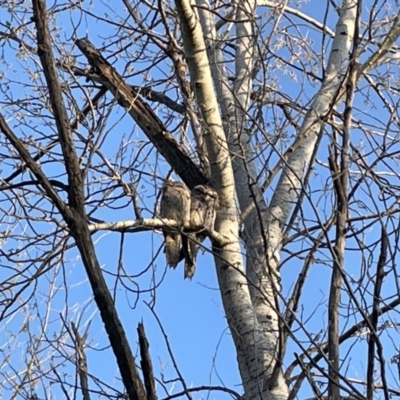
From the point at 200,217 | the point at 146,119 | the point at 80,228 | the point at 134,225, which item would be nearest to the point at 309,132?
the point at 200,217

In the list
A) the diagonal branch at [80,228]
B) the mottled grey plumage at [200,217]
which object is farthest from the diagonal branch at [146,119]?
the diagonal branch at [80,228]

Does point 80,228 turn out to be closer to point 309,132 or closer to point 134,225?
point 134,225

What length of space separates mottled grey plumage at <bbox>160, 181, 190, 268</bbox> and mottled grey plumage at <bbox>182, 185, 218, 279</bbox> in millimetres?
41

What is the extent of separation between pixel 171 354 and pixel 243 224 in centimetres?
143

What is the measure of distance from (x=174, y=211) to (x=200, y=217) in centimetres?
19

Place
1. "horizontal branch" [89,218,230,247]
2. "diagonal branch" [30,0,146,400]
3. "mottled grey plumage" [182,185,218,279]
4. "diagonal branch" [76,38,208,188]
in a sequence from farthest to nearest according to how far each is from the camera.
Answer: "diagonal branch" [76,38,208,188] → "mottled grey plumage" [182,185,218,279] → "horizontal branch" [89,218,230,247] → "diagonal branch" [30,0,146,400]

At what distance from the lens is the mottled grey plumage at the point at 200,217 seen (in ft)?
11.4

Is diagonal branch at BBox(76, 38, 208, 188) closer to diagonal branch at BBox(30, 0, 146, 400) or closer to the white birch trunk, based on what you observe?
the white birch trunk

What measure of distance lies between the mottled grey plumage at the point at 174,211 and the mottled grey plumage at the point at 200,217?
0.04 metres

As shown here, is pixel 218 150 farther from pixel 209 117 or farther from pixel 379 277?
pixel 379 277

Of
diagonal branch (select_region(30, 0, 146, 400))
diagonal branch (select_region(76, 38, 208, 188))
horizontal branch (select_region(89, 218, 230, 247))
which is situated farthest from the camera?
diagonal branch (select_region(76, 38, 208, 188))

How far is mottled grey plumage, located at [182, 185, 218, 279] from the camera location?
3471mm

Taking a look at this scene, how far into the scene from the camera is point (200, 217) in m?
3.53

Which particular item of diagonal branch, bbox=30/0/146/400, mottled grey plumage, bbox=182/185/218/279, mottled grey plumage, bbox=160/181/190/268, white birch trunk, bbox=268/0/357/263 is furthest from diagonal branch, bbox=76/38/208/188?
diagonal branch, bbox=30/0/146/400
